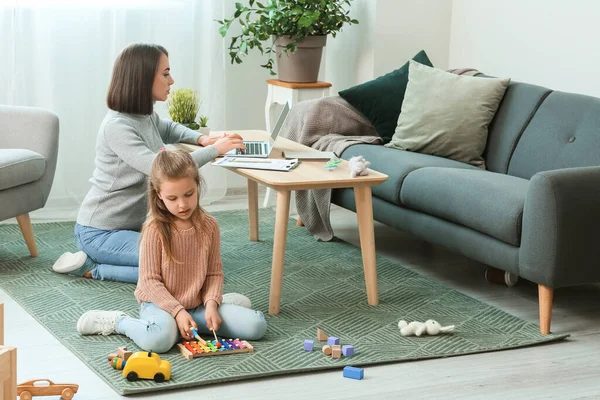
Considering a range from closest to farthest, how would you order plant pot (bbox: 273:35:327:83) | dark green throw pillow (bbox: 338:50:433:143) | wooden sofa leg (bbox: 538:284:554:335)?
wooden sofa leg (bbox: 538:284:554:335)
dark green throw pillow (bbox: 338:50:433:143)
plant pot (bbox: 273:35:327:83)

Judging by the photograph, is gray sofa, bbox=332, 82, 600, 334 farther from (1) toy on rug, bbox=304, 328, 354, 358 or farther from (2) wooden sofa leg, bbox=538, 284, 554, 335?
(1) toy on rug, bbox=304, 328, 354, 358

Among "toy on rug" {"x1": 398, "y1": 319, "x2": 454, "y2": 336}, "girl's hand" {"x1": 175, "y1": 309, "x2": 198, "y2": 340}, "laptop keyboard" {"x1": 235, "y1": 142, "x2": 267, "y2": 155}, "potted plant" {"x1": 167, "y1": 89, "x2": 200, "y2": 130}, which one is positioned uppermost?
"potted plant" {"x1": 167, "y1": 89, "x2": 200, "y2": 130}

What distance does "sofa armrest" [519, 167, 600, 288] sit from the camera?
9.48ft

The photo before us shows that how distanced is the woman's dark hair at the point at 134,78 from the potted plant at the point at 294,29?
124 cm

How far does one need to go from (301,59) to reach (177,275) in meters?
2.09

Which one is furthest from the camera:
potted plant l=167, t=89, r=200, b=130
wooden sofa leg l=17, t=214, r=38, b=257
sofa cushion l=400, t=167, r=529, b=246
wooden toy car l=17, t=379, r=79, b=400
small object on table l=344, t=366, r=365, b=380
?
potted plant l=167, t=89, r=200, b=130

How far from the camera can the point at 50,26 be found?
4.49 meters

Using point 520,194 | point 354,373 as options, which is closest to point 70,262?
point 354,373

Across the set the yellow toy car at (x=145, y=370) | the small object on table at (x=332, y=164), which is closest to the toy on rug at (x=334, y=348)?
the yellow toy car at (x=145, y=370)

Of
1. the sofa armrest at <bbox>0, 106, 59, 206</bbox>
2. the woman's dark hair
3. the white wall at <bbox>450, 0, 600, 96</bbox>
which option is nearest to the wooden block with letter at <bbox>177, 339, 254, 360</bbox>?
the woman's dark hair

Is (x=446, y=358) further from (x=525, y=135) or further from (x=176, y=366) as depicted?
(x=525, y=135)

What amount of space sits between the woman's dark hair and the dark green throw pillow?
121 centimetres

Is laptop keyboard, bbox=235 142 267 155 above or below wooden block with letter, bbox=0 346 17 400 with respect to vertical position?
above

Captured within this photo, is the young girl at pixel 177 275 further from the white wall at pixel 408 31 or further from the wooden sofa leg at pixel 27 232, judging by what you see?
the white wall at pixel 408 31
